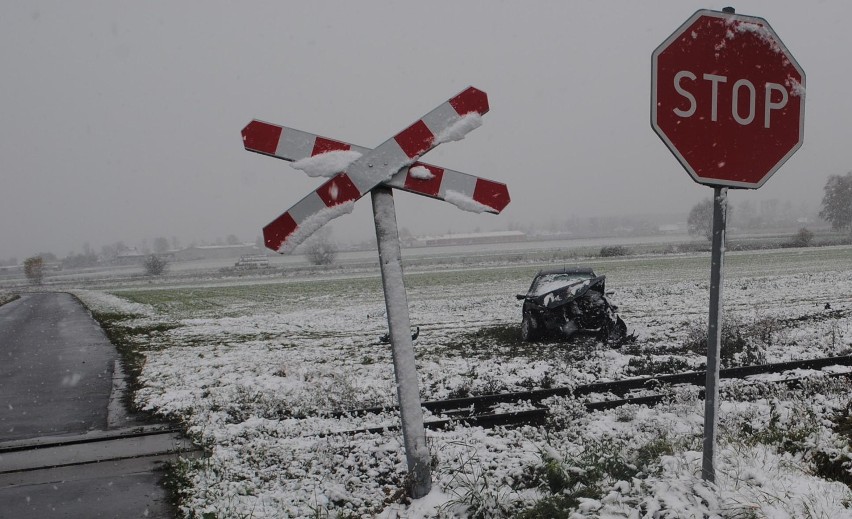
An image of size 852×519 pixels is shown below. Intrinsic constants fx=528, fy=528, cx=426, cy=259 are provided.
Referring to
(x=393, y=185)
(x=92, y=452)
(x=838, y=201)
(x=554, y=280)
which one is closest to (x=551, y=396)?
(x=393, y=185)

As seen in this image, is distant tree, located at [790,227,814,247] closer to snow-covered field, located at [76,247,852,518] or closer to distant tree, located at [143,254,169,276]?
snow-covered field, located at [76,247,852,518]

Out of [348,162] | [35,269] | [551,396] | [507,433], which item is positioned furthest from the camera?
[35,269]

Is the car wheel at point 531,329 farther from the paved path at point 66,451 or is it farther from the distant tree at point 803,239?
the distant tree at point 803,239

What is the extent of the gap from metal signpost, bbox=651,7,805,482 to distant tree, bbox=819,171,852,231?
3773 inches

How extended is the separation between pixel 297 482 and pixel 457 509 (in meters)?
1.84

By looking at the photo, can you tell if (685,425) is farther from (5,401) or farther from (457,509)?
(5,401)

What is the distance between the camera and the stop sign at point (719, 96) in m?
2.70

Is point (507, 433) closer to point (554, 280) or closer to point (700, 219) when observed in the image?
point (554, 280)

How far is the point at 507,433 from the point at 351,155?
3.79 metres

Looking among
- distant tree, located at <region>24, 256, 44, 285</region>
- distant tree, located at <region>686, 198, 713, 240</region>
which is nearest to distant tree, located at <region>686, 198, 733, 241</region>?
distant tree, located at <region>686, 198, 713, 240</region>

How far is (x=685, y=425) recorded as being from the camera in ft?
18.4

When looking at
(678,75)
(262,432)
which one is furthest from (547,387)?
(678,75)

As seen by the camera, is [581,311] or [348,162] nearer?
[348,162]

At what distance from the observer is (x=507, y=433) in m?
5.83
